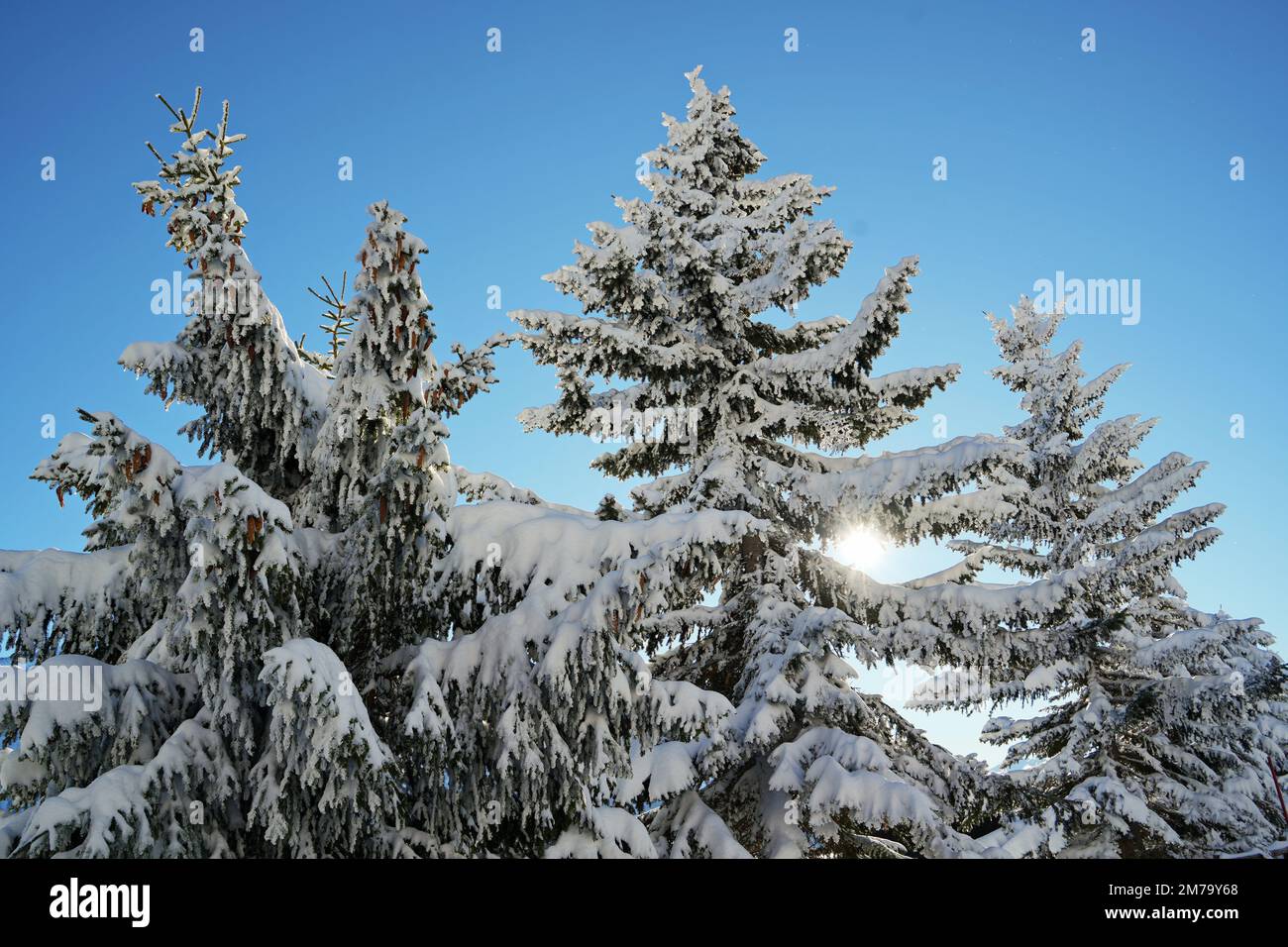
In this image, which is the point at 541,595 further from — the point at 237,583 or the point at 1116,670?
the point at 1116,670

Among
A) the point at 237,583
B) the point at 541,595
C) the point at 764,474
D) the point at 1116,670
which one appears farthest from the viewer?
the point at 1116,670

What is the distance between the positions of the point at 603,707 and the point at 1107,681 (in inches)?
582

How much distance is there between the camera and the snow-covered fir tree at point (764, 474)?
8867 millimetres

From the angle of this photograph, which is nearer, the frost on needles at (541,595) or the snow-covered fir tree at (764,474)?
the frost on needles at (541,595)

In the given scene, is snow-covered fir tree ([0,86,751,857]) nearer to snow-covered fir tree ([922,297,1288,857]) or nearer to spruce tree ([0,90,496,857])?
spruce tree ([0,90,496,857])

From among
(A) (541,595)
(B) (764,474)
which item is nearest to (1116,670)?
(B) (764,474)

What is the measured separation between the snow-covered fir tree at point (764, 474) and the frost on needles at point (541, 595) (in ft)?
0.18

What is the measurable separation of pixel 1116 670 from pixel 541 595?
15319 millimetres

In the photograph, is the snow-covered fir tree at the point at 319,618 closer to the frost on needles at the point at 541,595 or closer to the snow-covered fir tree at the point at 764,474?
the frost on needles at the point at 541,595

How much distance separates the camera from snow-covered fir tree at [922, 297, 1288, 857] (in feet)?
43.9

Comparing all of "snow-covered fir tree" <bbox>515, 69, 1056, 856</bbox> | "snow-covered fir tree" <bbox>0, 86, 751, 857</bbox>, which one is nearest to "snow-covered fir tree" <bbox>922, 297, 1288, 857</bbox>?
"snow-covered fir tree" <bbox>515, 69, 1056, 856</bbox>

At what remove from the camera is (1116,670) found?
16.3 meters

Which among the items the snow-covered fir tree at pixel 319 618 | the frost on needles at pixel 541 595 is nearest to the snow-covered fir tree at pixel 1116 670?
the frost on needles at pixel 541 595
